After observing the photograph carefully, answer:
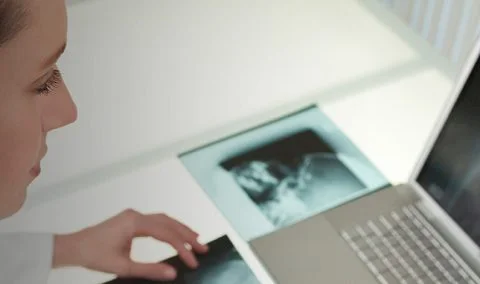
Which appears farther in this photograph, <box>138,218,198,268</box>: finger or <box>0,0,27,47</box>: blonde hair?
<box>138,218,198,268</box>: finger

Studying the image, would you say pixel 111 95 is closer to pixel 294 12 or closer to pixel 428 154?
pixel 294 12

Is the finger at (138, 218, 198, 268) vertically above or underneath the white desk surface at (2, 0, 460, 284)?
underneath

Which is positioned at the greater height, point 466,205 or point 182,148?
point 182,148

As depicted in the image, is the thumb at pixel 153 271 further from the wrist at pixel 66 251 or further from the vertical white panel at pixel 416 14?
the vertical white panel at pixel 416 14

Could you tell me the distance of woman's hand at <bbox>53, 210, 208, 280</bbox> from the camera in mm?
869

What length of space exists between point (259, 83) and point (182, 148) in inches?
7.6

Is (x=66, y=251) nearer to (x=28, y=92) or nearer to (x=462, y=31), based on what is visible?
(x=28, y=92)

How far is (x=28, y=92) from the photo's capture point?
2.02 ft

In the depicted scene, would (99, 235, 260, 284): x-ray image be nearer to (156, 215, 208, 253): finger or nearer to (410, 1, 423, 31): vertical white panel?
(156, 215, 208, 253): finger

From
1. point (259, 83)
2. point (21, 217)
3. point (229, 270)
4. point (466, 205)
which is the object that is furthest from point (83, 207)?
point (466, 205)

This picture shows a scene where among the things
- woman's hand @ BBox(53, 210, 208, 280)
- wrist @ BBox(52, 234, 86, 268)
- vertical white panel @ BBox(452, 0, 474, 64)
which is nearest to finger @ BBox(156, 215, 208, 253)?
woman's hand @ BBox(53, 210, 208, 280)

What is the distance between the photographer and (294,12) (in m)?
1.30

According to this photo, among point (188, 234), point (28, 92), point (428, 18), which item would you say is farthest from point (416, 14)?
point (28, 92)

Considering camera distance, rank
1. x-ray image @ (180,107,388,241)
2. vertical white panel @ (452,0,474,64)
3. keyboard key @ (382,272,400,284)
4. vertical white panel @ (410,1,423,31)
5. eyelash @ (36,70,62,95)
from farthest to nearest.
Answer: vertical white panel @ (410,1,423,31)
vertical white panel @ (452,0,474,64)
x-ray image @ (180,107,388,241)
keyboard key @ (382,272,400,284)
eyelash @ (36,70,62,95)
